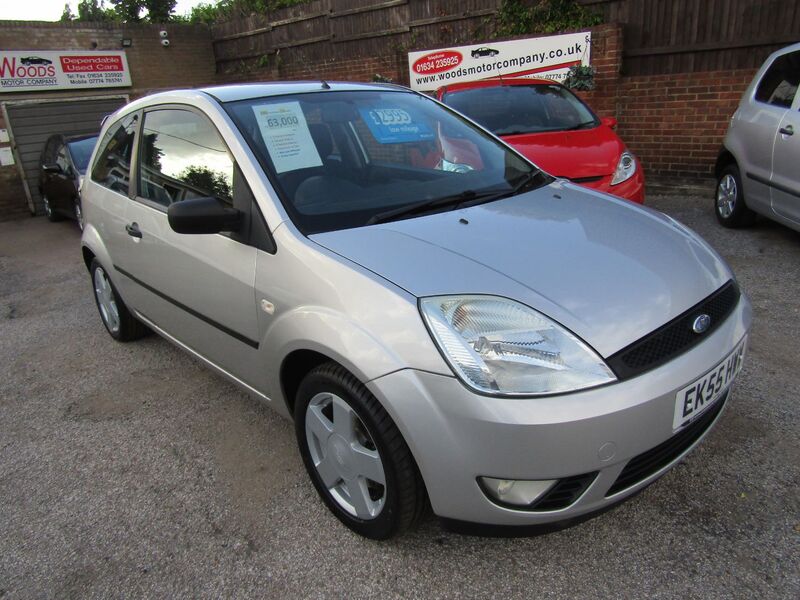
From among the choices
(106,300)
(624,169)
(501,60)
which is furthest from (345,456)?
(501,60)

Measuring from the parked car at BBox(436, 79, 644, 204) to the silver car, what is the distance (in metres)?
1.95

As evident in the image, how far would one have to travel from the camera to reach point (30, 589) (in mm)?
2189

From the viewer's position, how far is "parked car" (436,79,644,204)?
484 cm

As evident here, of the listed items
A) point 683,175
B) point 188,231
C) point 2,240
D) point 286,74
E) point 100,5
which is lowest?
point 2,240

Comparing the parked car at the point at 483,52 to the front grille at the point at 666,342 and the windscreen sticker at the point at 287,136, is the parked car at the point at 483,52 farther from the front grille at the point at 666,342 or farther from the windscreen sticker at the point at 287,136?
the front grille at the point at 666,342

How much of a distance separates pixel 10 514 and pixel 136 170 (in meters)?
1.82

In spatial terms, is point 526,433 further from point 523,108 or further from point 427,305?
point 523,108

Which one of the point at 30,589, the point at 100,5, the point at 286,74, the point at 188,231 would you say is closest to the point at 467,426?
the point at 188,231

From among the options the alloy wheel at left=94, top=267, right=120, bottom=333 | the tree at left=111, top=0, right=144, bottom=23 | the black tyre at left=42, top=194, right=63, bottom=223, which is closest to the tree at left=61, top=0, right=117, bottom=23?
the tree at left=111, top=0, right=144, bottom=23

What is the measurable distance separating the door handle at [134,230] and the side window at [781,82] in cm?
500

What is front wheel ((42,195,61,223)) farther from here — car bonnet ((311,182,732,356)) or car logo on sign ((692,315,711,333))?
car logo on sign ((692,315,711,333))

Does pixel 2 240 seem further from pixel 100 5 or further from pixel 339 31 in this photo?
pixel 100 5

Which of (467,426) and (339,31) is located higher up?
(339,31)

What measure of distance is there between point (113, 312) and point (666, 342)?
370 cm
